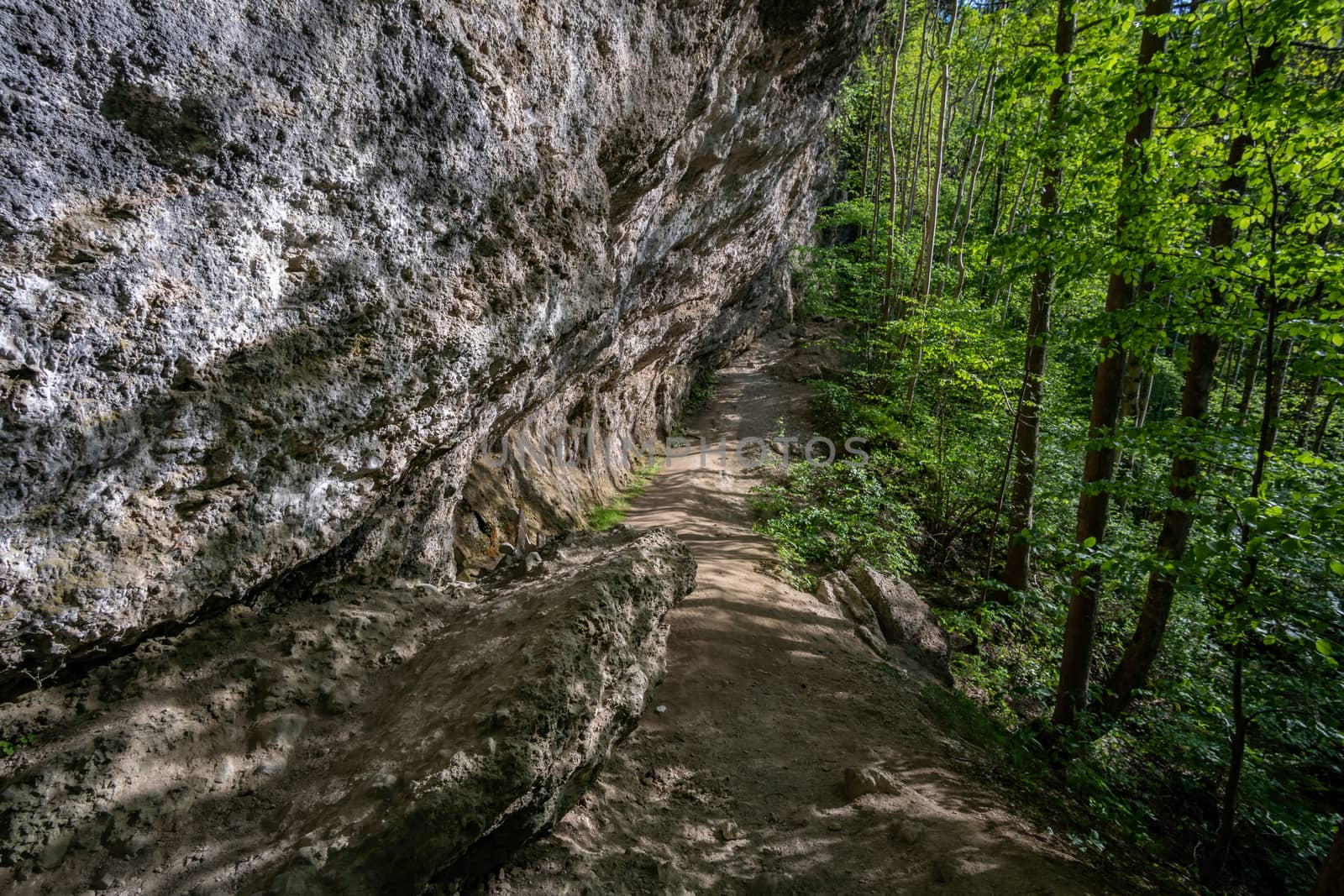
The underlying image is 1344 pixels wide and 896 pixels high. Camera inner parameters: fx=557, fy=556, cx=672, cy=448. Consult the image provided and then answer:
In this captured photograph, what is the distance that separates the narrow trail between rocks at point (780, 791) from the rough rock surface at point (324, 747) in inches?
26.7

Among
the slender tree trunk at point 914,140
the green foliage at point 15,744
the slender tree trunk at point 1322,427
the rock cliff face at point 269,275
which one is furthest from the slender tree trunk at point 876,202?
the green foliage at point 15,744

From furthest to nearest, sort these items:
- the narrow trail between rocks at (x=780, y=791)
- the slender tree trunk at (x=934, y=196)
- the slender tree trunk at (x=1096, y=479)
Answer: the slender tree trunk at (x=934, y=196) < the slender tree trunk at (x=1096, y=479) < the narrow trail between rocks at (x=780, y=791)

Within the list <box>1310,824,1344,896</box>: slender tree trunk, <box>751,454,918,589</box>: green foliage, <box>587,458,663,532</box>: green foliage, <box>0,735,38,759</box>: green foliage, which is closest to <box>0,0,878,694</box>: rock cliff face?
<box>0,735,38,759</box>: green foliage

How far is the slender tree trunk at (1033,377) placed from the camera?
645 cm

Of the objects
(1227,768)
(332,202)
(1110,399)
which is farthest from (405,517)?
(1227,768)

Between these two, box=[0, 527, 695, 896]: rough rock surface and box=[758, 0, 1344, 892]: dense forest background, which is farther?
box=[758, 0, 1344, 892]: dense forest background

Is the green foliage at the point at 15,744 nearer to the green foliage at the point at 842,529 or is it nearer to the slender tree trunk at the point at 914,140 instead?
the green foliage at the point at 842,529

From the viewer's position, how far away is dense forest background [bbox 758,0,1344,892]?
3.49 m

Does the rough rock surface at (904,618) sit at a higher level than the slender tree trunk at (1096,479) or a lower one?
lower

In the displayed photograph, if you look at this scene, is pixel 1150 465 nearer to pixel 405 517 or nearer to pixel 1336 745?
pixel 1336 745

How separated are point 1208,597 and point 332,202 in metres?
5.98

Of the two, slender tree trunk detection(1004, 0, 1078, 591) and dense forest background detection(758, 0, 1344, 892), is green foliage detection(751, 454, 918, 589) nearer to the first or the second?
dense forest background detection(758, 0, 1344, 892)

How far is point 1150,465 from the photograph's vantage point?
12414 mm

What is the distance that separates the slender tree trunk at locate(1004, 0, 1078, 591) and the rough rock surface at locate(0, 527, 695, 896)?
219 inches
